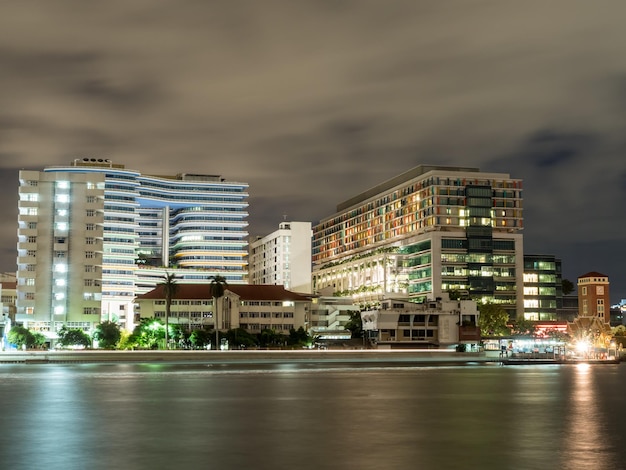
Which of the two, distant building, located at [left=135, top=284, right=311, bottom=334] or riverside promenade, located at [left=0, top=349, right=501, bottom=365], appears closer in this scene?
riverside promenade, located at [left=0, top=349, right=501, bottom=365]

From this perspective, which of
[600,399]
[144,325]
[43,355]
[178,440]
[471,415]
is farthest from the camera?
[144,325]

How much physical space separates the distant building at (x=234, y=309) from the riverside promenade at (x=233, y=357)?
32.2m

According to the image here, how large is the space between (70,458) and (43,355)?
12370 centimetres

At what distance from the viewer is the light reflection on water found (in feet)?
96.5

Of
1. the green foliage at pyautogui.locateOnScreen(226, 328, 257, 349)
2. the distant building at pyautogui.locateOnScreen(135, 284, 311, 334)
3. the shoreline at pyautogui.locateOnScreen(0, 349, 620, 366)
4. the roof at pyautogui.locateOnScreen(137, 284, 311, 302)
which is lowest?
the shoreline at pyautogui.locateOnScreen(0, 349, 620, 366)

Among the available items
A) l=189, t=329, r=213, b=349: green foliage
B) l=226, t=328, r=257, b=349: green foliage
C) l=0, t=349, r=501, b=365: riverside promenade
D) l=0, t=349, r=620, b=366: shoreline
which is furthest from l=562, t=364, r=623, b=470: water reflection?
l=189, t=329, r=213, b=349: green foliage

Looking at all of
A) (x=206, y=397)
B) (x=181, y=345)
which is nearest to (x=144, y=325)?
(x=181, y=345)

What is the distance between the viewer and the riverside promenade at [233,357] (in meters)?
138

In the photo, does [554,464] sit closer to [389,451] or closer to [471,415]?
[389,451]

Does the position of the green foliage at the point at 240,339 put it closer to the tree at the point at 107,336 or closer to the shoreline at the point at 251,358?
the shoreline at the point at 251,358

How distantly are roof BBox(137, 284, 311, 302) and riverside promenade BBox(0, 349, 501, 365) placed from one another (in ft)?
118

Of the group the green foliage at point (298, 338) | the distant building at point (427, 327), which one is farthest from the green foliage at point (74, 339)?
the distant building at point (427, 327)

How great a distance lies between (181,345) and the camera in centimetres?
17400

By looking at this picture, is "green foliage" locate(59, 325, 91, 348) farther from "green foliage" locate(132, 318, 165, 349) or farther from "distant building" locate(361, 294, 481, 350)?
"distant building" locate(361, 294, 481, 350)
